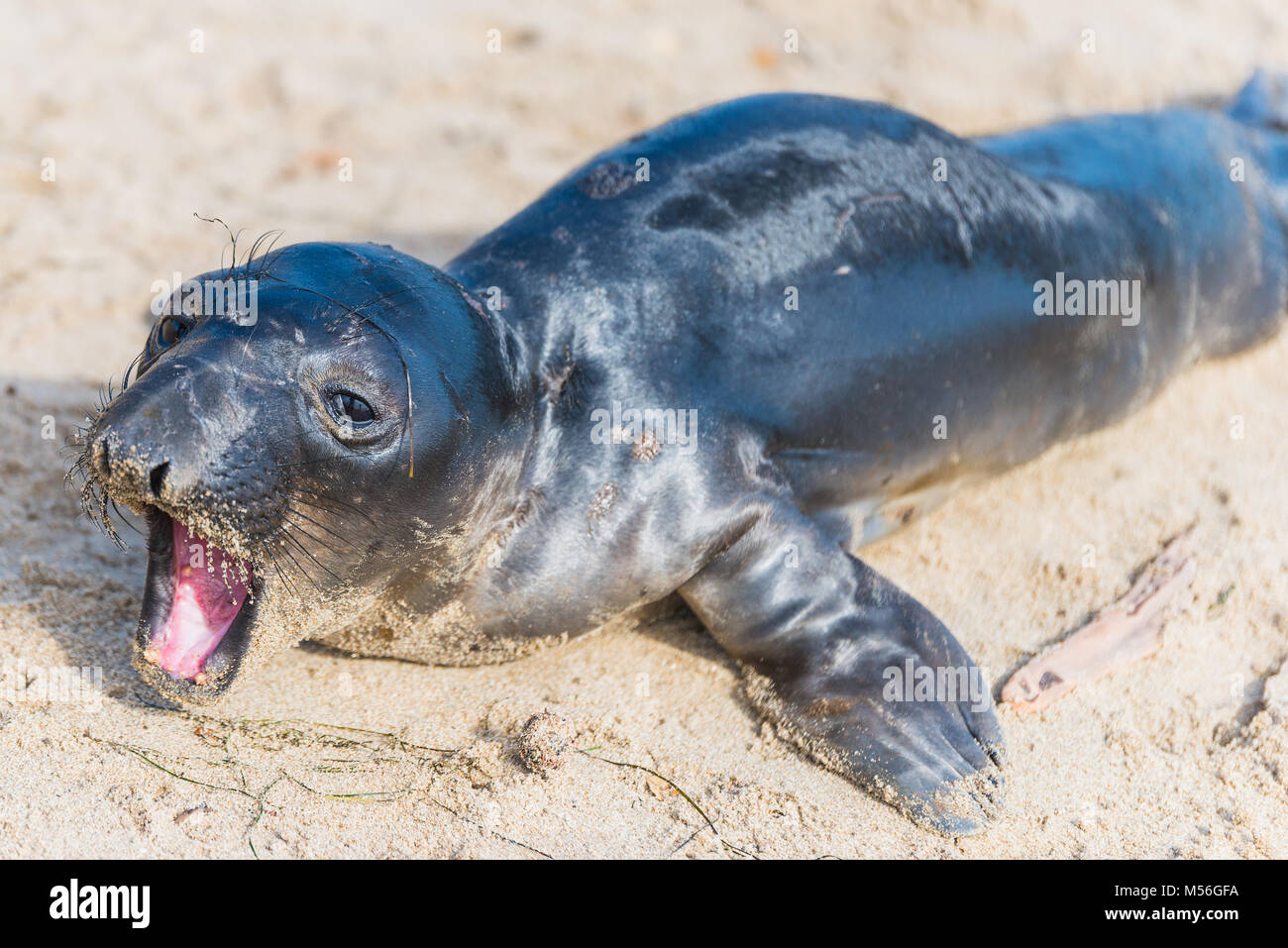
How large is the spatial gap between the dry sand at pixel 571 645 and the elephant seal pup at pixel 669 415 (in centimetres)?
21

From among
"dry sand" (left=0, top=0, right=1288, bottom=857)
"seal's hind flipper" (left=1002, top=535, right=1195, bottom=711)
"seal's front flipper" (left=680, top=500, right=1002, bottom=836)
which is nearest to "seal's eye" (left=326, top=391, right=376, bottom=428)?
"dry sand" (left=0, top=0, right=1288, bottom=857)

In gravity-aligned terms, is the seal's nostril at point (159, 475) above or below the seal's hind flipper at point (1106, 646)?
above

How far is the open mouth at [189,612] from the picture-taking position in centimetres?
315

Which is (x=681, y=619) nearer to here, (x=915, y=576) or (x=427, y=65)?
(x=915, y=576)

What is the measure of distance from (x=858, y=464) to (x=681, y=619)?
0.73 meters

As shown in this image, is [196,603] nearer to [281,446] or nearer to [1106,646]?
[281,446]

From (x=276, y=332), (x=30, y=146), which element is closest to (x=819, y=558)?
(x=276, y=332)

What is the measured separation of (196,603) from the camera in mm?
3229

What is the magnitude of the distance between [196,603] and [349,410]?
0.61 metres

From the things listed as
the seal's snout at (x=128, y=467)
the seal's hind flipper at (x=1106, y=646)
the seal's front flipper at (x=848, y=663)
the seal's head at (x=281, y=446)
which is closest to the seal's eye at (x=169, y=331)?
the seal's head at (x=281, y=446)

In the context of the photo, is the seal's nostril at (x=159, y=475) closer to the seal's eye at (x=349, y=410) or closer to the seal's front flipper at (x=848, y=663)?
the seal's eye at (x=349, y=410)

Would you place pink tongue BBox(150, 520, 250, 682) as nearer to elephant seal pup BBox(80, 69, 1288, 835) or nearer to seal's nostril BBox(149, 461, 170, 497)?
elephant seal pup BBox(80, 69, 1288, 835)

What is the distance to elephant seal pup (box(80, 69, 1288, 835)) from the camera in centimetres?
315

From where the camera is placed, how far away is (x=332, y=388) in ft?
10.3
